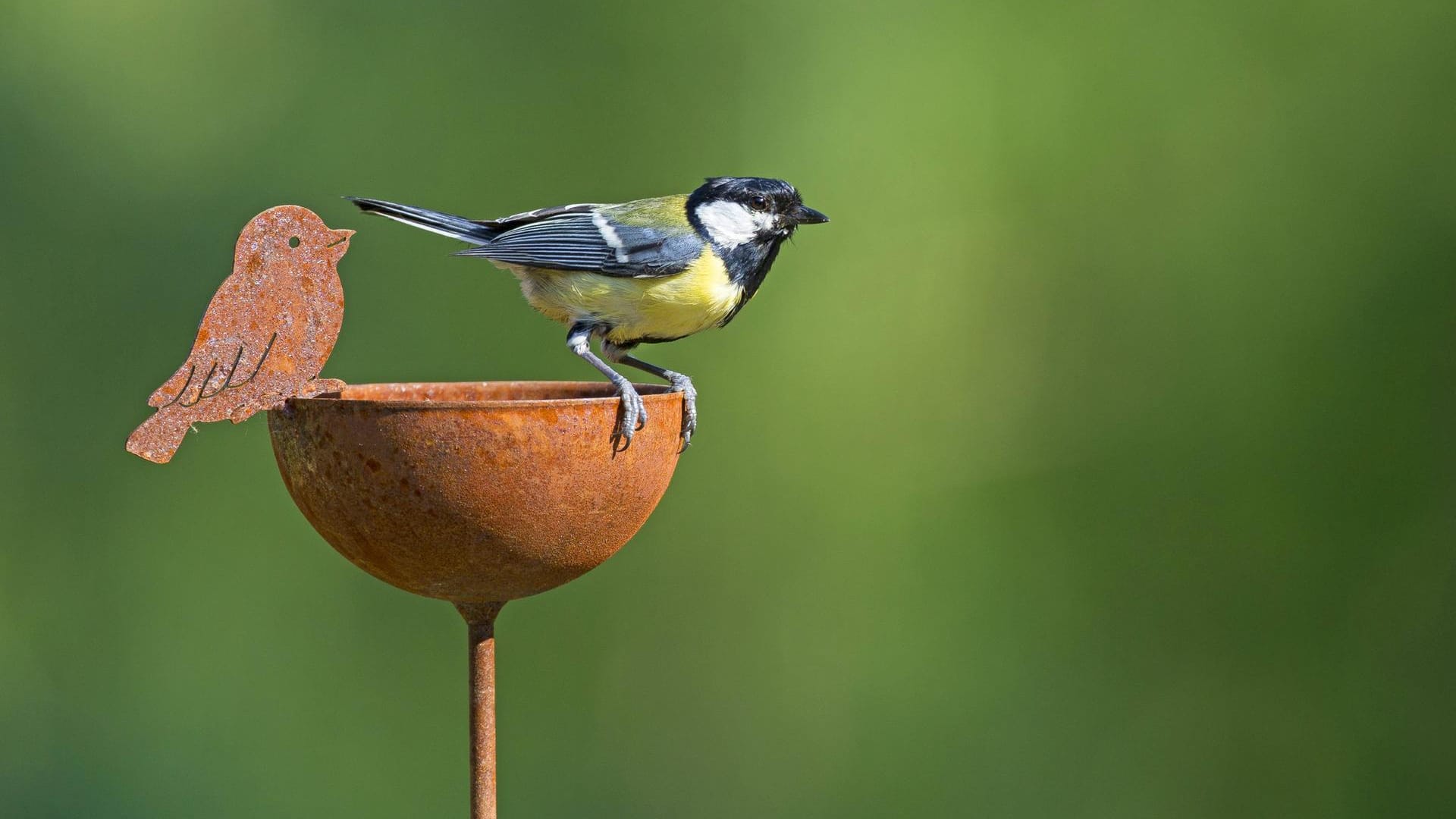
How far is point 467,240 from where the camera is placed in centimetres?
136

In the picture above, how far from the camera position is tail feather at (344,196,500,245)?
1243 millimetres

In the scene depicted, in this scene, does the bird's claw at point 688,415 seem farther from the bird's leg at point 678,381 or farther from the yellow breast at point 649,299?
the yellow breast at point 649,299

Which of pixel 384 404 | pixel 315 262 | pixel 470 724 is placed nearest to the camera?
pixel 384 404

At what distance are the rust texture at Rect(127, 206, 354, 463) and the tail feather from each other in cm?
25

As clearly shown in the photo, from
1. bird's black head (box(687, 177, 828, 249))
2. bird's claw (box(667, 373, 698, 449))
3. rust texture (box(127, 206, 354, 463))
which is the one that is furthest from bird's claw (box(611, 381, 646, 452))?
bird's black head (box(687, 177, 828, 249))

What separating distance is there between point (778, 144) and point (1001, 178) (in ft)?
1.40

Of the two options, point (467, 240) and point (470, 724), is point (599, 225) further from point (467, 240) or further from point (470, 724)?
point (470, 724)

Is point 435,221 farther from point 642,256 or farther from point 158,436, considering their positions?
point 158,436

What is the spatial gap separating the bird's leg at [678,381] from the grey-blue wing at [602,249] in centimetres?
11

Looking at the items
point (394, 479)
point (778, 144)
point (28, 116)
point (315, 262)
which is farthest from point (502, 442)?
point (28, 116)

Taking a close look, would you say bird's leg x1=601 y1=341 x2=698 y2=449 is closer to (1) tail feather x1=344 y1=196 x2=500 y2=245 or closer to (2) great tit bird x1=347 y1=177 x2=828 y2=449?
(2) great tit bird x1=347 y1=177 x2=828 y2=449

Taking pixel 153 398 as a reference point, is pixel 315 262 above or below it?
above

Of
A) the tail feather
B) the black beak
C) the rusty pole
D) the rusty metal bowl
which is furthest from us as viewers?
the black beak

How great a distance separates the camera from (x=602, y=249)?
1311 mm
